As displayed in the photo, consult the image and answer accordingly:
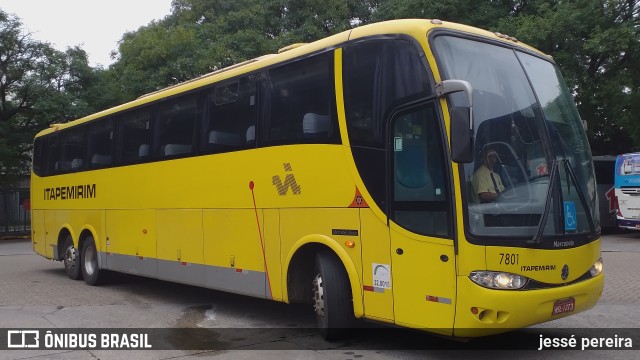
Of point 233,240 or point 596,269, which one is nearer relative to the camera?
point 596,269

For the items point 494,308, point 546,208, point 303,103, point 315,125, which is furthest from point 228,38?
point 494,308

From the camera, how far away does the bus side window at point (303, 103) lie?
7.00 m

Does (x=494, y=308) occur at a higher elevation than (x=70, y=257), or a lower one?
higher

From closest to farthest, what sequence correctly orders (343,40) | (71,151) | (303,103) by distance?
(343,40)
(303,103)
(71,151)

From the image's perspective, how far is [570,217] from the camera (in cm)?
588

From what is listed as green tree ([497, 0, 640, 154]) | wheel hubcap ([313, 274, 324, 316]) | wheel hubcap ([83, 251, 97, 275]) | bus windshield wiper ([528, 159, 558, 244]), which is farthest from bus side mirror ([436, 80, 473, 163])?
green tree ([497, 0, 640, 154])

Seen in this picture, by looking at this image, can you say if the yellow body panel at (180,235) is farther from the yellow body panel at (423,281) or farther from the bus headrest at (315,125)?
the yellow body panel at (423,281)

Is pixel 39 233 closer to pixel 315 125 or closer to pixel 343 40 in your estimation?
pixel 315 125

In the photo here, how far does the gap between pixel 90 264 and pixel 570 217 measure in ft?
32.7

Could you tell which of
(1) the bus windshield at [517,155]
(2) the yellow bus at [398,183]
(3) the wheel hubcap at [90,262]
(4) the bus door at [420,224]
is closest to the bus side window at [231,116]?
(2) the yellow bus at [398,183]

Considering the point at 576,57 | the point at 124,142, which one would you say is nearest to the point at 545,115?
the point at 124,142

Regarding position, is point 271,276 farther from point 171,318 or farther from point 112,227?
point 112,227

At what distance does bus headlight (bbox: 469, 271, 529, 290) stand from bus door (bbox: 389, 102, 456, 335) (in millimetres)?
224

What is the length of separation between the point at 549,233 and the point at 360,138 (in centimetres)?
215
